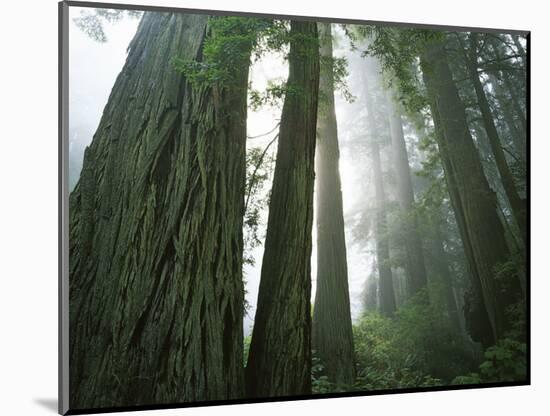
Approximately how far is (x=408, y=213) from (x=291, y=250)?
34.1 inches

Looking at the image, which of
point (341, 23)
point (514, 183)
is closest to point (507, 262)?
point (514, 183)

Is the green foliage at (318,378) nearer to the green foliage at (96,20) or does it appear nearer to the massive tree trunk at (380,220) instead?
the massive tree trunk at (380,220)

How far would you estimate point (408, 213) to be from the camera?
473cm

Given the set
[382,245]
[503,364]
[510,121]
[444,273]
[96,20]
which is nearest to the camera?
[96,20]

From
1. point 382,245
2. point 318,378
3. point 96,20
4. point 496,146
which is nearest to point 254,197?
point 382,245

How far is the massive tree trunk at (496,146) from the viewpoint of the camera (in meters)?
5.09

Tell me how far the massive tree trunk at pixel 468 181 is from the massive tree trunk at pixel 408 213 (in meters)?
0.38

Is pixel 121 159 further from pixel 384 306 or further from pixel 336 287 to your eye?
pixel 384 306

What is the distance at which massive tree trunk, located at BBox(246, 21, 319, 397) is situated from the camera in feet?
14.5

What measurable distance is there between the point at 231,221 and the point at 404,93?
1631 mm

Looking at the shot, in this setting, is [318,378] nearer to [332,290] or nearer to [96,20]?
[332,290]

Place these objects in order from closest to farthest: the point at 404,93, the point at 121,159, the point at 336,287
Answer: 1. the point at 121,159
2. the point at 336,287
3. the point at 404,93

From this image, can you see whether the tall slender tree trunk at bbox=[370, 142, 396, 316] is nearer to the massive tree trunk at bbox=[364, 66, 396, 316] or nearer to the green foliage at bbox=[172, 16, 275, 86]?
the massive tree trunk at bbox=[364, 66, 396, 316]

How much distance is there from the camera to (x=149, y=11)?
4348 mm
